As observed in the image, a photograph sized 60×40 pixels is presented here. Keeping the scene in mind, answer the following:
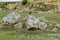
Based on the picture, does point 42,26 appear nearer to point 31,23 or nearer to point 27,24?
point 31,23

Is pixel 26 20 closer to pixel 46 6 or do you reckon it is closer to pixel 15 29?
pixel 15 29

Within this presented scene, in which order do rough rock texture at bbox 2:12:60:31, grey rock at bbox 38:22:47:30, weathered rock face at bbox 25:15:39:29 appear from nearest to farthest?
1. weathered rock face at bbox 25:15:39:29
2. rough rock texture at bbox 2:12:60:31
3. grey rock at bbox 38:22:47:30

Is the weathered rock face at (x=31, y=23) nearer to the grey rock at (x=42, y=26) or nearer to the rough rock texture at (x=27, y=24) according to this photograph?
the rough rock texture at (x=27, y=24)

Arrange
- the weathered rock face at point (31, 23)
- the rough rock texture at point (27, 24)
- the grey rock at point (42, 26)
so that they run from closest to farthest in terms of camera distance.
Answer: the weathered rock face at point (31, 23), the rough rock texture at point (27, 24), the grey rock at point (42, 26)

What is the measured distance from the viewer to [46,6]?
5000 centimetres

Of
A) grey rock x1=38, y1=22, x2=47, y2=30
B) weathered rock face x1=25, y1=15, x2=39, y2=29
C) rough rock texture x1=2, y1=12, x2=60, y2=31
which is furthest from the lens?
grey rock x1=38, y1=22, x2=47, y2=30

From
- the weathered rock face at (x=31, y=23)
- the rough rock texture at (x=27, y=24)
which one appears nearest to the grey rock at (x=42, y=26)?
the rough rock texture at (x=27, y=24)

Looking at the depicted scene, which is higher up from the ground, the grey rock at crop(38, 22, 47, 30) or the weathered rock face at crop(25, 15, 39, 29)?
the weathered rock face at crop(25, 15, 39, 29)

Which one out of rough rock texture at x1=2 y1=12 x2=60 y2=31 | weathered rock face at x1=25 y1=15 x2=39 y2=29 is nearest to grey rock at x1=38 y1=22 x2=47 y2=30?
rough rock texture at x1=2 y1=12 x2=60 y2=31

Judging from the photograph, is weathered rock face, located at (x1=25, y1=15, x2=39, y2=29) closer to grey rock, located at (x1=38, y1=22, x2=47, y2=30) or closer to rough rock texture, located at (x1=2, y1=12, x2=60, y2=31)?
rough rock texture, located at (x1=2, y1=12, x2=60, y2=31)

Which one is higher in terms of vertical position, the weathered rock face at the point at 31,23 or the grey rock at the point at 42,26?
the weathered rock face at the point at 31,23

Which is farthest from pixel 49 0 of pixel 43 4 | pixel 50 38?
pixel 50 38

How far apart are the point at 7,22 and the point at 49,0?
29735mm

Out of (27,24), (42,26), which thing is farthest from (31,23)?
(42,26)
